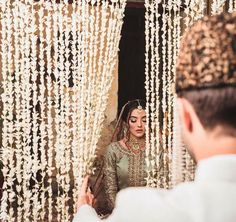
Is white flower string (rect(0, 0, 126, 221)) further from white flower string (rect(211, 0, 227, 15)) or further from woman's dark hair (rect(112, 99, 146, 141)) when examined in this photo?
white flower string (rect(211, 0, 227, 15))

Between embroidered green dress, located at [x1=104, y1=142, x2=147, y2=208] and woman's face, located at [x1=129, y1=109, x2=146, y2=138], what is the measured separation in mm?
160

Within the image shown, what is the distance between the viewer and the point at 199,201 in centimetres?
84

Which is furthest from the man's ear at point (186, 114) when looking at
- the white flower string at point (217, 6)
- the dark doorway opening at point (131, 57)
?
the dark doorway opening at point (131, 57)

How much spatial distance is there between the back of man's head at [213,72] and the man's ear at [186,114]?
12 millimetres

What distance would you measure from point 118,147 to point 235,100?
3011 mm

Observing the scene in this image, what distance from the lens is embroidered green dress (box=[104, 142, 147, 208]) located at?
3.76 metres

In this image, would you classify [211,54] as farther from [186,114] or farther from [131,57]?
[131,57]

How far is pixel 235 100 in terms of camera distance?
0.86 m

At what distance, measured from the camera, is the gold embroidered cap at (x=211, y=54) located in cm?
87

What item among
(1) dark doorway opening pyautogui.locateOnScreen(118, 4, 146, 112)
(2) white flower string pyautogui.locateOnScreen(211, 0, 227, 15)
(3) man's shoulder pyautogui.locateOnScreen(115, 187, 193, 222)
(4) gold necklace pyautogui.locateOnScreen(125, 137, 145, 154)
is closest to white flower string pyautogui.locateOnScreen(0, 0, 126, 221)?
(4) gold necklace pyautogui.locateOnScreen(125, 137, 145, 154)

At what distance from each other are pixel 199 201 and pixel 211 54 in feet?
0.85

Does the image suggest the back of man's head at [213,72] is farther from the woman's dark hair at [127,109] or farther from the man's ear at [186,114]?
the woman's dark hair at [127,109]

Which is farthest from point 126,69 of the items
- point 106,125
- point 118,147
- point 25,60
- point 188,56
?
point 188,56

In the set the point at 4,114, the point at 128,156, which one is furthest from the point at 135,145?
the point at 4,114
